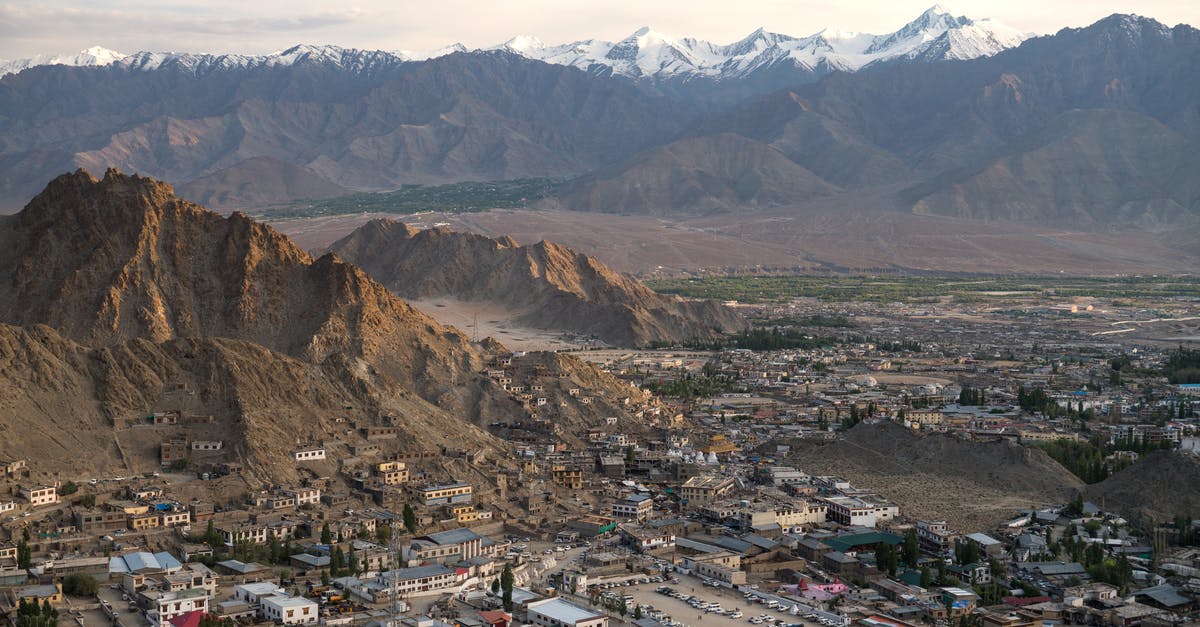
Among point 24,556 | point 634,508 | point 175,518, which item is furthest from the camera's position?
point 634,508

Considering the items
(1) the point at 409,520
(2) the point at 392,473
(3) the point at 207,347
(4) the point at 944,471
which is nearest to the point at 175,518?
(1) the point at 409,520

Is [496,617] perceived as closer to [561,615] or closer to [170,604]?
[561,615]

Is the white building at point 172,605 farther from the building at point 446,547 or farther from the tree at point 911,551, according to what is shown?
the tree at point 911,551

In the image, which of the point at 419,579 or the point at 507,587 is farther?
the point at 419,579

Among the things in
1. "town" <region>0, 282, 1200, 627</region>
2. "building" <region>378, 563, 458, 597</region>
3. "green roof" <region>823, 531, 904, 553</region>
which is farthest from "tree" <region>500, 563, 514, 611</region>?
"green roof" <region>823, 531, 904, 553</region>

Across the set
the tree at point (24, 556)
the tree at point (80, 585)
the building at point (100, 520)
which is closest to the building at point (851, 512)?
the building at point (100, 520)

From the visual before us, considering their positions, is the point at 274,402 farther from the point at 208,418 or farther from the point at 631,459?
the point at 631,459

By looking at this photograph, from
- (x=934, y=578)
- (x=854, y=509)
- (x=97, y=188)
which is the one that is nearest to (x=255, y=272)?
(x=97, y=188)
